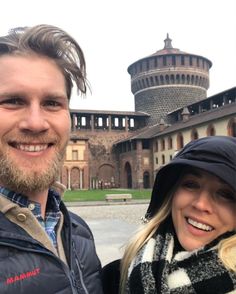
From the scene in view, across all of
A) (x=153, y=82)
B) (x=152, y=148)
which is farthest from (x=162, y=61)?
(x=152, y=148)

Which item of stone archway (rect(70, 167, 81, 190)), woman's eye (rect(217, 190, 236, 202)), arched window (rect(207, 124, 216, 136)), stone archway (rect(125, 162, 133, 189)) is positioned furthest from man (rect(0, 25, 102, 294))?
stone archway (rect(125, 162, 133, 189))

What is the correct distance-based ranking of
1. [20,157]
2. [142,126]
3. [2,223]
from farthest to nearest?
[142,126] → [20,157] → [2,223]

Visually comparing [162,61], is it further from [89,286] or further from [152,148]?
[89,286]

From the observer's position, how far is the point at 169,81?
50344 millimetres

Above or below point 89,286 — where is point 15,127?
above

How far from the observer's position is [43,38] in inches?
66.9

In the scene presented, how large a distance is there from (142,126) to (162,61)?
8471 millimetres

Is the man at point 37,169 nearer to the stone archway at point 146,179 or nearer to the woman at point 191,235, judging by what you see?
the woman at point 191,235

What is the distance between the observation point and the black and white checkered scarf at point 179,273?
1.70m

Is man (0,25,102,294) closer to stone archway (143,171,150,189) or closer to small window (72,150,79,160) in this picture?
stone archway (143,171,150,189)

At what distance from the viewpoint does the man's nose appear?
5.09 ft

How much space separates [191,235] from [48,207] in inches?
26.2

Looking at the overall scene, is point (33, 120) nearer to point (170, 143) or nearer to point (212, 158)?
point (212, 158)

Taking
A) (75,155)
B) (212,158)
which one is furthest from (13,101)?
(75,155)
